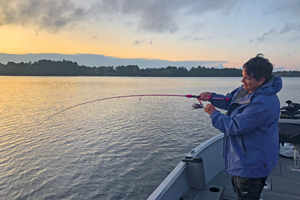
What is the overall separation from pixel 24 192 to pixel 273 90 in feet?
21.2

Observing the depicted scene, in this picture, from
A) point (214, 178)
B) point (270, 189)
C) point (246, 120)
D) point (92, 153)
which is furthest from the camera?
point (92, 153)

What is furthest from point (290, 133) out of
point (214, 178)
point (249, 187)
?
point (249, 187)

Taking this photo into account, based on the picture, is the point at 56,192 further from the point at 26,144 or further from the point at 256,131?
the point at 256,131

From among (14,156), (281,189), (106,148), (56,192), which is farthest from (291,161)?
(14,156)

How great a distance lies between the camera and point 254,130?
190cm

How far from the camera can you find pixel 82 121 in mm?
13266

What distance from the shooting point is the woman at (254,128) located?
1.83 m

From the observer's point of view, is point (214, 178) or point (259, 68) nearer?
point (259, 68)

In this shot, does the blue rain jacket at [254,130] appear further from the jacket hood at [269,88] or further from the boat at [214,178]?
the boat at [214,178]

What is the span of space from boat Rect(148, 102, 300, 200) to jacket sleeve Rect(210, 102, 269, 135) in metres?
1.34

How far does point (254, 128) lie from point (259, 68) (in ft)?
1.69

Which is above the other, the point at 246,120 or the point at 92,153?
the point at 246,120

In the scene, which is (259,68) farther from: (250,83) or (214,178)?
(214,178)

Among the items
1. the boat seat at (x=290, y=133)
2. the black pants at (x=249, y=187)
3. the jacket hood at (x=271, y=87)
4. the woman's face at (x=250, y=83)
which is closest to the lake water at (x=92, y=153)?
the boat seat at (x=290, y=133)
